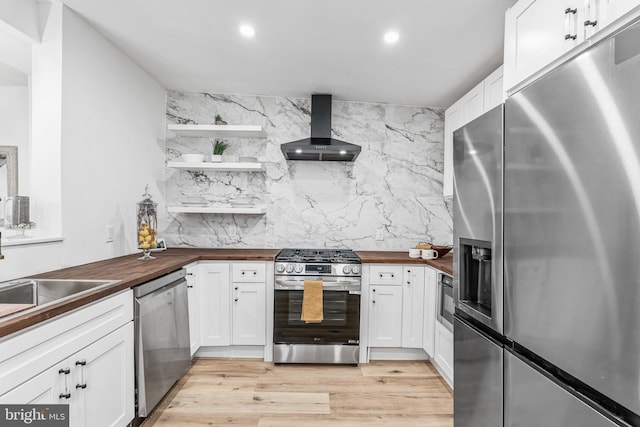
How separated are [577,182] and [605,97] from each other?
0.23 meters

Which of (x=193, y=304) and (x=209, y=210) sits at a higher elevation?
(x=209, y=210)

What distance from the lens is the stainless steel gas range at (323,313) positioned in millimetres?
2734

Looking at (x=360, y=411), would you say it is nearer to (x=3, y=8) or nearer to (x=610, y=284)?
(x=610, y=284)

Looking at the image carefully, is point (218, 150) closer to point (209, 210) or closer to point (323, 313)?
point (209, 210)

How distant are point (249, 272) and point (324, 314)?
0.76 metres

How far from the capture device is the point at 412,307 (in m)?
2.85

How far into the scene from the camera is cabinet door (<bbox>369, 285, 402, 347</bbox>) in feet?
9.38

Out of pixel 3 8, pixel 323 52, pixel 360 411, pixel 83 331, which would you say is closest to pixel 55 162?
pixel 3 8

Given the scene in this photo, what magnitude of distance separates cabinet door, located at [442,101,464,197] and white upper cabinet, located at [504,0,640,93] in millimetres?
1204

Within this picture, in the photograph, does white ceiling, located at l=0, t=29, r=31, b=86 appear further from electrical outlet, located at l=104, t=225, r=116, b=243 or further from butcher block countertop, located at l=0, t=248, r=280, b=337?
butcher block countertop, located at l=0, t=248, r=280, b=337

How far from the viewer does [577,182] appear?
3.05 ft

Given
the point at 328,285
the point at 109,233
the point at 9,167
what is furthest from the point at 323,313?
the point at 9,167

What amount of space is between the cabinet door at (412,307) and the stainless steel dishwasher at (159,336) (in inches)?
72.6

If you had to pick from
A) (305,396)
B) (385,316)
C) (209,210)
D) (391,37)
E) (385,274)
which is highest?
(391,37)
